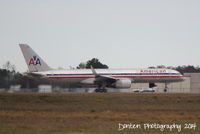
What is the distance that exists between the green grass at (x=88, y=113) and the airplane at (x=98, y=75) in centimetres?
1896

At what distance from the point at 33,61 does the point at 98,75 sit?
37.1 feet

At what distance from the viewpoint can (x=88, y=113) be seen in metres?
34.4

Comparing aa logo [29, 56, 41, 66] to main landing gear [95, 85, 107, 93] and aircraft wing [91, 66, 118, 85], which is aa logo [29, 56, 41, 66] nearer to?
aircraft wing [91, 66, 118, 85]

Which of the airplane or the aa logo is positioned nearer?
the airplane

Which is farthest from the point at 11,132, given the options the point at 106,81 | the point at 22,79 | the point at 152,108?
the point at 22,79

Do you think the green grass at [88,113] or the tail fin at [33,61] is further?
the tail fin at [33,61]

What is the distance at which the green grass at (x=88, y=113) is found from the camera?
79.0 ft

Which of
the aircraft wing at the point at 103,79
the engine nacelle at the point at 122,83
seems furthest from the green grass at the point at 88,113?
the aircraft wing at the point at 103,79

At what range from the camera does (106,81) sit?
67250 mm

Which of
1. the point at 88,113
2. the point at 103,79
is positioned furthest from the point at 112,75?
the point at 88,113

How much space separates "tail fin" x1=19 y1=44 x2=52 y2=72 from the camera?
68.6 meters

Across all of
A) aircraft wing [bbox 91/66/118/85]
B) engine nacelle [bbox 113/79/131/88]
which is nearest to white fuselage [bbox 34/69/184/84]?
aircraft wing [bbox 91/66/118/85]

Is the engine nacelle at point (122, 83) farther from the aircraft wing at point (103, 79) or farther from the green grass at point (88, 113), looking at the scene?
the green grass at point (88, 113)

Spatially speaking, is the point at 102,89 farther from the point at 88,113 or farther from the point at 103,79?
the point at 88,113
